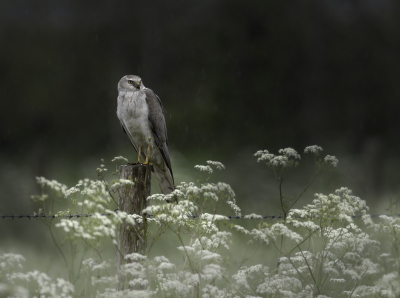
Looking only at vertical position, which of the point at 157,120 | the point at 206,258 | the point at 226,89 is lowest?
the point at 206,258

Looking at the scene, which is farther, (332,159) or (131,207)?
(332,159)

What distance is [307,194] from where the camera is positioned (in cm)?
905

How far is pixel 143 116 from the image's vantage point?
14.5 feet

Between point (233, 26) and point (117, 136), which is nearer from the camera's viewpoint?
point (117, 136)

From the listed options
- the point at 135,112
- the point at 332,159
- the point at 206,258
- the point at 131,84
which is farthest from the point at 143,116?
the point at 206,258

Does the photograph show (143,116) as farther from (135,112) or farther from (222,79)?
(222,79)

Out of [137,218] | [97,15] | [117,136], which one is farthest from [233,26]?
[137,218]

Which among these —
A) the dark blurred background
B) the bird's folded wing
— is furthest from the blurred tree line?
the bird's folded wing

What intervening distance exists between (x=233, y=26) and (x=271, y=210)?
714 cm

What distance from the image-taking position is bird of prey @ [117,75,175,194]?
4.39m

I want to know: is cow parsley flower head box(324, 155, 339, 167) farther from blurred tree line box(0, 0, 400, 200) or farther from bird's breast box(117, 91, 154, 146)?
blurred tree line box(0, 0, 400, 200)

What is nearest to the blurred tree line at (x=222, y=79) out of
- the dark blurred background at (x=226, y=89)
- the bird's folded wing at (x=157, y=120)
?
the dark blurred background at (x=226, y=89)

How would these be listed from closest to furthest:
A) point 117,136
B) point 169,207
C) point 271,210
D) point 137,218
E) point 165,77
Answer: point 169,207 → point 137,218 → point 271,210 → point 117,136 → point 165,77

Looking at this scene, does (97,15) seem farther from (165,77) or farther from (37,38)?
(165,77)
